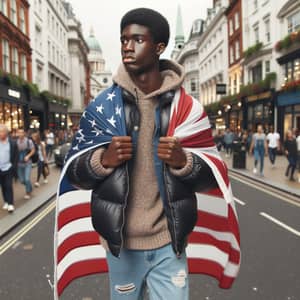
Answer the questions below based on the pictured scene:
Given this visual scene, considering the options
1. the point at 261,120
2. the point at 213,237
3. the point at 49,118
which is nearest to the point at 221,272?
the point at 213,237

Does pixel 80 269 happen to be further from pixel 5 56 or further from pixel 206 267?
pixel 5 56

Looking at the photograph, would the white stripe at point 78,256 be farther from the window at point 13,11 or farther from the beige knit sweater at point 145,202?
the window at point 13,11

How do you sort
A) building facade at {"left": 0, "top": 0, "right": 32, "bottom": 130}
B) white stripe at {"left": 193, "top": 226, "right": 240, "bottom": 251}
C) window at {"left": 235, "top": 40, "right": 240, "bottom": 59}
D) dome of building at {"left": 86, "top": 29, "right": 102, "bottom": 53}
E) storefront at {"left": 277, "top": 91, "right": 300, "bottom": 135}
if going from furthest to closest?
1. dome of building at {"left": 86, "top": 29, "right": 102, "bottom": 53}
2. window at {"left": 235, "top": 40, "right": 240, "bottom": 59}
3. storefront at {"left": 277, "top": 91, "right": 300, "bottom": 135}
4. building facade at {"left": 0, "top": 0, "right": 32, "bottom": 130}
5. white stripe at {"left": 193, "top": 226, "right": 240, "bottom": 251}

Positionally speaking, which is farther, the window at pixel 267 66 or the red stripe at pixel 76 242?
the window at pixel 267 66

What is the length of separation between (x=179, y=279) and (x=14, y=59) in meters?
23.5

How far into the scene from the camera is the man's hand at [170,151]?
5.06 ft

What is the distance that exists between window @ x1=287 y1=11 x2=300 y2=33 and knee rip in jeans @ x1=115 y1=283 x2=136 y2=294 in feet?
74.4

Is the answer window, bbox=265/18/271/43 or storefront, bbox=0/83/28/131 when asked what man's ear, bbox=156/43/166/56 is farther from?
window, bbox=265/18/271/43

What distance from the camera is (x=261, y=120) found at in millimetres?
25672

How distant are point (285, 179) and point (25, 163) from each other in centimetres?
812

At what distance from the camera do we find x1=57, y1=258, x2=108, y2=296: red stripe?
7.00 feet

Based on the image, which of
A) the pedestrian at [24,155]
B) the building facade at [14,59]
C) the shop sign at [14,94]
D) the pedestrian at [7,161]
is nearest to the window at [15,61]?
the building facade at [14,59]

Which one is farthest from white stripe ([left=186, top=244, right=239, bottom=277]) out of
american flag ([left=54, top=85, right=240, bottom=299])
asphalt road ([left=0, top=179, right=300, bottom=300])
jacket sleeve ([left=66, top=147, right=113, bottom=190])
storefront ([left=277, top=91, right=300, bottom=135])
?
storefront ([left=277, top=91, right=300, bottom=135])

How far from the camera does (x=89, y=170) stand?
1669 mm
